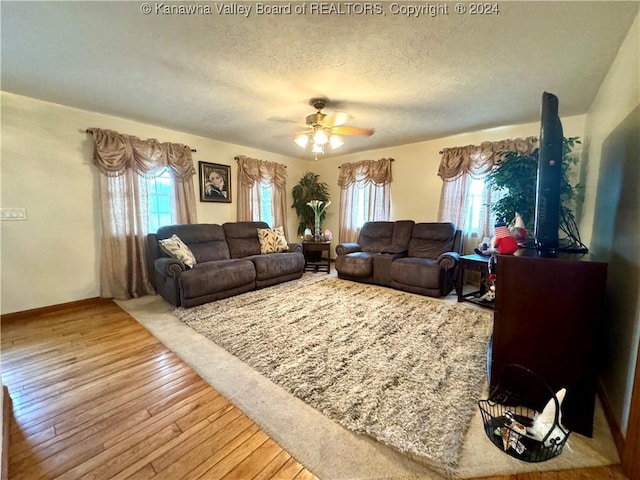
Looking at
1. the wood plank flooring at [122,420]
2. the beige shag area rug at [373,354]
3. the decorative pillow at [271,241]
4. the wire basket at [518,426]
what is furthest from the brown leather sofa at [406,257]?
the wood plank flooring at [122,420]

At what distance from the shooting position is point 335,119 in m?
2.81

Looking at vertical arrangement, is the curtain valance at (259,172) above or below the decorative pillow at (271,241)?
above

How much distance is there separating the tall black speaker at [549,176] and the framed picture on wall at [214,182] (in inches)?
166

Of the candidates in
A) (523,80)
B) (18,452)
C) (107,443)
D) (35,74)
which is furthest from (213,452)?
(523,80)

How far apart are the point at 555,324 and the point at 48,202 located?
4.68m

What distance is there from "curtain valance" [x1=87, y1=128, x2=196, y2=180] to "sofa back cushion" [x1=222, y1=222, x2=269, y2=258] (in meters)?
1.05

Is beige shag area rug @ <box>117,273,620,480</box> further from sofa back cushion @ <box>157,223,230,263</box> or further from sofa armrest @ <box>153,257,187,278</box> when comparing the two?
sofa back cushion @ <box>157,223,230,263</box>

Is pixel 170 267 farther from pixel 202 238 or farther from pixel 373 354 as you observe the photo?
pixel 373 354

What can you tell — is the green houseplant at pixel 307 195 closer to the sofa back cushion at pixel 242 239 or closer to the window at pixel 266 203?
the window at pixel 266 203

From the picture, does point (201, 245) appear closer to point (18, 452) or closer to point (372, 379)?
point (18, 452)

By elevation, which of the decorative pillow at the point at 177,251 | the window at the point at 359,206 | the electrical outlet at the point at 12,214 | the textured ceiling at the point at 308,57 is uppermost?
the textured ceiling at the point at 308,57

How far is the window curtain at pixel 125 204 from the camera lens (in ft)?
10.5

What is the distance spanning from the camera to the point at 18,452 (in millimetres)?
1194

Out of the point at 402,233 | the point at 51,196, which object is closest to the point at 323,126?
the point at 402,233
